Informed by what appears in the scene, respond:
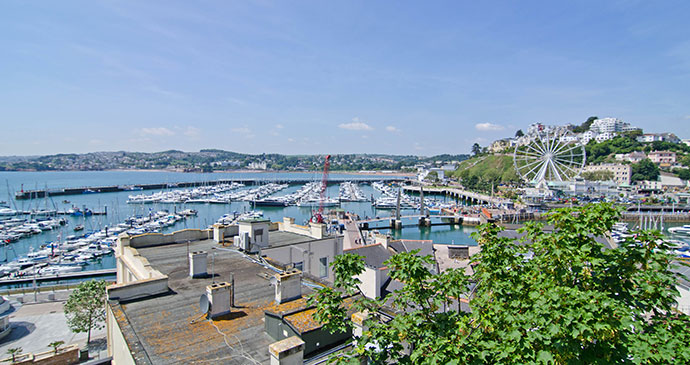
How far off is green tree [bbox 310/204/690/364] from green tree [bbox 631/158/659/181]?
149 m

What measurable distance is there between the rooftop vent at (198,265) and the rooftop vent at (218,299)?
321 cm

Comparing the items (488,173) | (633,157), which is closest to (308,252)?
(488,173)

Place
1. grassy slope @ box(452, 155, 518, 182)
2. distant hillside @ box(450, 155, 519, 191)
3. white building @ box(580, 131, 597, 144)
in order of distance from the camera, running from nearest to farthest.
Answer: distant hillside @ box(450, 155, 519, 191) → grassy slope @ box(452, 155, 518, 182) → white building @ box(580, 131, 597, 144)

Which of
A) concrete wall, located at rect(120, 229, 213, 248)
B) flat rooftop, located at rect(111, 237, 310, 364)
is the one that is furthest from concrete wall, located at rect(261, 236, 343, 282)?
concrete wall, located at rect(120, 229, 213, 248)

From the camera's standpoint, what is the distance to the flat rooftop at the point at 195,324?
279 inches

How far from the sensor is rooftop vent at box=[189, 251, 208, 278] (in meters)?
11.6

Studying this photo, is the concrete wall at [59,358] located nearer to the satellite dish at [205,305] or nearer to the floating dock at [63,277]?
the satellite dish at [205,305]

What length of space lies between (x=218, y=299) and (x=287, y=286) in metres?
1.78

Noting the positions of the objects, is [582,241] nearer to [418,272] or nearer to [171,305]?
[418,272]

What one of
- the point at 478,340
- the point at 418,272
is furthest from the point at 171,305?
the point at 478,340

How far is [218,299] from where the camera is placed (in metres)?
8.73

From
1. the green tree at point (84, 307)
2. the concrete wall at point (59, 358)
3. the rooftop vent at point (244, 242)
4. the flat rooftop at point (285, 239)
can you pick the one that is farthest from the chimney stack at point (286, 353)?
the green tree at point (84, 307)

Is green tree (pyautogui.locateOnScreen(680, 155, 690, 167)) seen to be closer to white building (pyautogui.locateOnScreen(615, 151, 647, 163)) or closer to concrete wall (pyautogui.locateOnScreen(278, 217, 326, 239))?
white building (pyautogui.locateOnScreen(615, 151, 647, 163))

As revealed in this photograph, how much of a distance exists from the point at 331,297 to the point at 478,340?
85.6 inches
